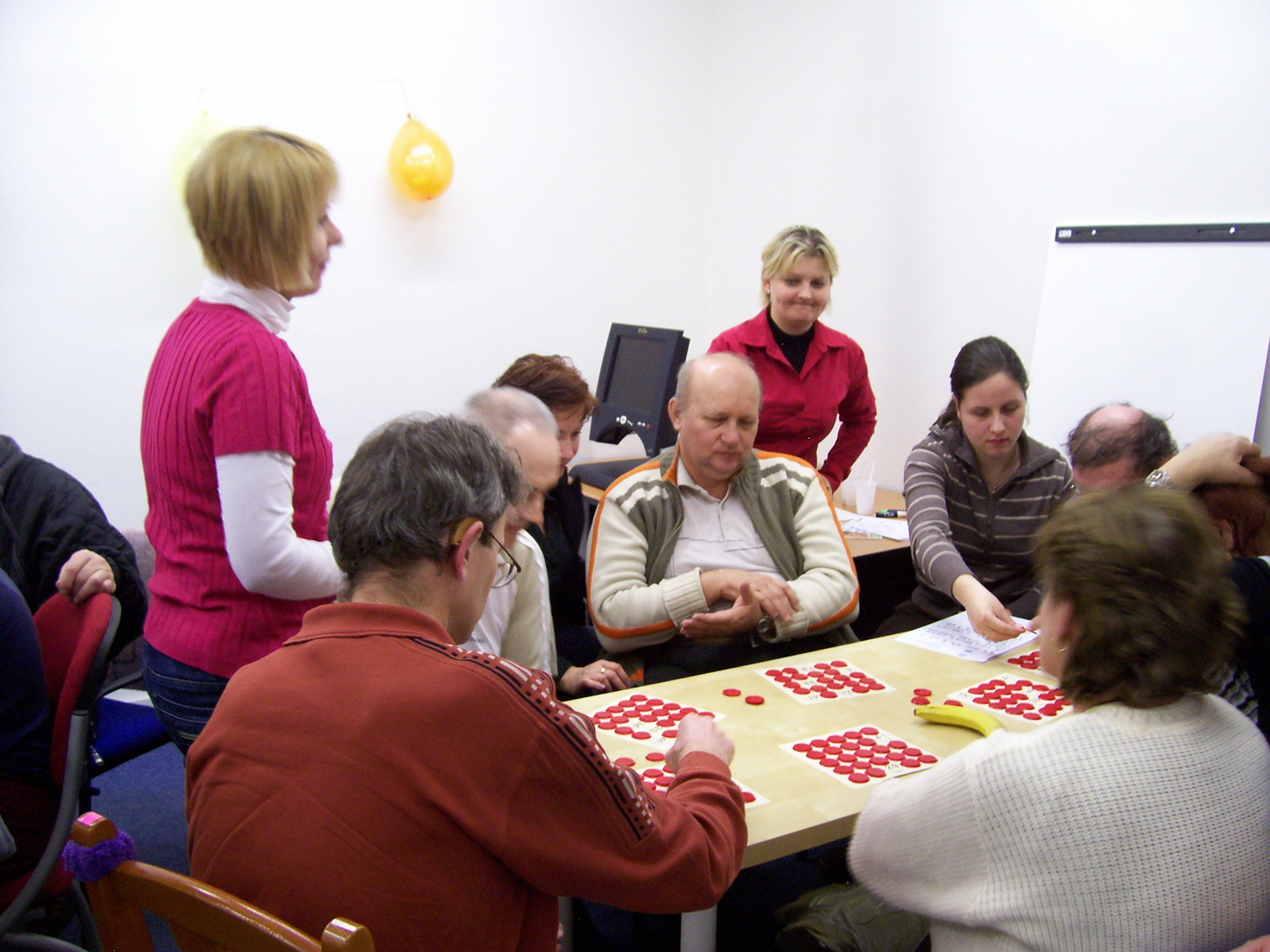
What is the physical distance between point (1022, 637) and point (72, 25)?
366 centimetres

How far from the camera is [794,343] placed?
3408 mm

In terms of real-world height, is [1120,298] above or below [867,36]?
below

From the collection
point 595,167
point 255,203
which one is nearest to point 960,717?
point 255,203

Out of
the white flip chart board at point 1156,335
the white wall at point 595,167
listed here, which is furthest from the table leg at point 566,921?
the white wall at point 595,167

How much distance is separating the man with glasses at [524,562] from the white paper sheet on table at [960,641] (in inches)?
33.3

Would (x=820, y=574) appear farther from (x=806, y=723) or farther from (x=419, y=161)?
(x=419, y=161)

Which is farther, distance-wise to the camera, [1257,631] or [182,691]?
[182,691]

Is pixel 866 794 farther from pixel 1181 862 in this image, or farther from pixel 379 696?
pixel 379 696

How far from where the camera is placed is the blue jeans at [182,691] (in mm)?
1557

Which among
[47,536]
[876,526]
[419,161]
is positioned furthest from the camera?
[419,161]

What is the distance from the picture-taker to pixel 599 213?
15.2 feet

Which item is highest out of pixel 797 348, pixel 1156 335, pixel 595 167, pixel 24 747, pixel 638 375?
pixel 595 167

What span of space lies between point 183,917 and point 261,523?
694mm

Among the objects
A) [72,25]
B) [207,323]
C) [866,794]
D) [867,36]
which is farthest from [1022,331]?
[72,25]
